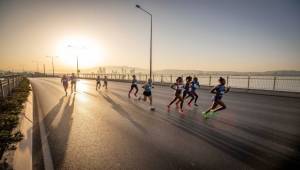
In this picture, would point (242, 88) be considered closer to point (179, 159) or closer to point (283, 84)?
point (283, 84)

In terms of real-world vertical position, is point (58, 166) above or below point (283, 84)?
below

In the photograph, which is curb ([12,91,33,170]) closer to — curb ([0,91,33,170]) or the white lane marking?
curb ([0,91,33,170])

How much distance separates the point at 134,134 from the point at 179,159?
182cm

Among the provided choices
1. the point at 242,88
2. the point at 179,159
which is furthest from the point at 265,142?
the point at 242,88

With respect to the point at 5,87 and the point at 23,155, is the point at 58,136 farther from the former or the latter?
the point at 5,87

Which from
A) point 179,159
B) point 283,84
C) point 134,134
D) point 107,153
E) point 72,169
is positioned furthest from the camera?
point 283,84

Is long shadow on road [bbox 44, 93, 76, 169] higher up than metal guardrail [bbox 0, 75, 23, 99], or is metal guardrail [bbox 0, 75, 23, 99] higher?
metal guardrail [bbox 0, 75, 23, 99]

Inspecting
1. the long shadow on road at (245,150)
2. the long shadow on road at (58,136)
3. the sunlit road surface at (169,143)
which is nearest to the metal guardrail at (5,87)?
the long shadow on road at (58,136)

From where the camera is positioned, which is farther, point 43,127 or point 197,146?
point 43,127

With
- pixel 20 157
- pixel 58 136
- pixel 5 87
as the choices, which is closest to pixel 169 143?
pixel 58 136

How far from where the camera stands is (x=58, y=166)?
3.26 m

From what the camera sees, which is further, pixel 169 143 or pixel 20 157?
pixel 169 143

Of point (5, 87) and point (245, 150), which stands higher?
point (5, 87)

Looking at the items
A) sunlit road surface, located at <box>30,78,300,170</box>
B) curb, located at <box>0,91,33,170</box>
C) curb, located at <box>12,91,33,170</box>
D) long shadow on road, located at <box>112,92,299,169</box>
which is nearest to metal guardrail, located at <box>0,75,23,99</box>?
sunlit road surface, located at <box>30,78,300,170</box>
